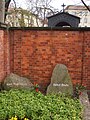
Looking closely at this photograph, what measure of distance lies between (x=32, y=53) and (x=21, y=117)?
11.5 feet

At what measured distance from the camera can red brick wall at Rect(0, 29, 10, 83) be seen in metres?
7.07

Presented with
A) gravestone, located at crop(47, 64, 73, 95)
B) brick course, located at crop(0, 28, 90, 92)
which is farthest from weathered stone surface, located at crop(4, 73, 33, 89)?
gravestone, located at crop(47, 64, 73, 95)

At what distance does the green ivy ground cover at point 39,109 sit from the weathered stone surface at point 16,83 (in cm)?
129

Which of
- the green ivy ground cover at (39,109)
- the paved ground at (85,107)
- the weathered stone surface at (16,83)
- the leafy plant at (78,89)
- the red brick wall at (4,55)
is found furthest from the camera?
the red brick wall at (4,55)

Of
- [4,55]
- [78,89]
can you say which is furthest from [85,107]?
[4,55]

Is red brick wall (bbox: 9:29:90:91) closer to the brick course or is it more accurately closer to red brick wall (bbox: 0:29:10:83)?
the brick course

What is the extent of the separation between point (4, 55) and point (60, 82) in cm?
193

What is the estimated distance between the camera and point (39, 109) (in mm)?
4441

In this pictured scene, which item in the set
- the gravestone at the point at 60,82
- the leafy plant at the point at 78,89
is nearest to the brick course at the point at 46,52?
the leafy plant at the point at 78,89

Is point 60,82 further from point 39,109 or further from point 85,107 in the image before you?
point 39,109

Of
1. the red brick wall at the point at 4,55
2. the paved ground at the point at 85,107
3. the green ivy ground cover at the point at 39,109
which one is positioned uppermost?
the red brick wall at the point at 4,55

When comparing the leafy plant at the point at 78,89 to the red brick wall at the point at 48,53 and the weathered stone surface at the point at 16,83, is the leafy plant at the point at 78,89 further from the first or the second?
the weathered stone surface at the point at 16,83

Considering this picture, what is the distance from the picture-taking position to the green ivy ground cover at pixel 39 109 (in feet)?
13.9

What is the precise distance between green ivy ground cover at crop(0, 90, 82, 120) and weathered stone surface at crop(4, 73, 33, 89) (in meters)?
1.29
